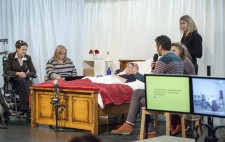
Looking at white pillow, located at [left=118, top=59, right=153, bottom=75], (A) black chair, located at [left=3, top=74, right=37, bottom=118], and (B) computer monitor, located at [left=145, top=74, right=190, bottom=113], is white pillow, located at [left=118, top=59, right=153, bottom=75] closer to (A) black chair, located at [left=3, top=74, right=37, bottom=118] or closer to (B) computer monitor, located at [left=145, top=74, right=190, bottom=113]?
(A) black chair, located at [left=3, top=74, right=37, bottom=118]

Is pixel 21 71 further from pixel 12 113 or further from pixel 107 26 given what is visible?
pixel 107 26

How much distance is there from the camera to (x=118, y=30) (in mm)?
8445

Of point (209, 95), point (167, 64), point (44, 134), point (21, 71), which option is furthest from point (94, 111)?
point (209, 95)

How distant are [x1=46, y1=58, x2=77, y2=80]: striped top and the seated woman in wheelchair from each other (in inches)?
10.7

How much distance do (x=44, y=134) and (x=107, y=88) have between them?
1029 mm

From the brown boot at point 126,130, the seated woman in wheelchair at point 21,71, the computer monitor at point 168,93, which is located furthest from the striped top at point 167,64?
the seated woman in wheelchair at point 21,71

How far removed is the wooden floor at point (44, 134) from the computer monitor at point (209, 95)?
193 centimetres

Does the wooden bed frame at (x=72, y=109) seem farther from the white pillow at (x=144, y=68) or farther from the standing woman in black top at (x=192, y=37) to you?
the standing woman in black top at (x=192, y=37)

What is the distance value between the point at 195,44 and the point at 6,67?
2.90 m

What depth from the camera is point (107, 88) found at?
5785mm

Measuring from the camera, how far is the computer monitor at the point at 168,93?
146 inches

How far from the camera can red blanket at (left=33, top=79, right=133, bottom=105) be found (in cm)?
569

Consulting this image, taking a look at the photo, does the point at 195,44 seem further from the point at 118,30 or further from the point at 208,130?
the point at 208,130

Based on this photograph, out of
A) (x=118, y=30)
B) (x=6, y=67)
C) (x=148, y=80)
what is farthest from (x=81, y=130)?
(x=118, y=30)
